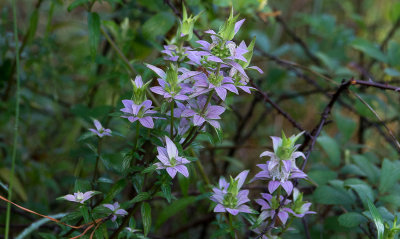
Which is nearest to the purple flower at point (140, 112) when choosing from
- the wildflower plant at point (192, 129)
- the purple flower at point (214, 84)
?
the wildflower plant at point (192, 129)

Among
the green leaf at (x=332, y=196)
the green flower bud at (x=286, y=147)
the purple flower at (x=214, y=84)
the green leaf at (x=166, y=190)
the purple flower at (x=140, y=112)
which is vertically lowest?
the green leaf at (x=332, y=196)

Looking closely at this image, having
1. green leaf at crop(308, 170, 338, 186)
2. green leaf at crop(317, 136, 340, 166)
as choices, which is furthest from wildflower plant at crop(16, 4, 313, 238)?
green leaf at crop(317, 136, 340, 166)

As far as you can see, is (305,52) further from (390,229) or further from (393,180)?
(390,229)

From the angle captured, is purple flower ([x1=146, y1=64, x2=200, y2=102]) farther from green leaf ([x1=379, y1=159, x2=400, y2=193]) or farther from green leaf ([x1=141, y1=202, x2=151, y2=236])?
green leaf ([x1=379, y1=159, x2=400, y2=193])

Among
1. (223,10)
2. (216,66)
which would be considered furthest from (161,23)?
(223,10)

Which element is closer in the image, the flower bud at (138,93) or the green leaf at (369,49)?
the flower bud at (138,93)

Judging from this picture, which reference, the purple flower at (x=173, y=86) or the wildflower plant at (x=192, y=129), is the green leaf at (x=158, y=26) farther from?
the purple flower at (x=173, y=86)

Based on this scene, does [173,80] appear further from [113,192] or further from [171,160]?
[113,192]
